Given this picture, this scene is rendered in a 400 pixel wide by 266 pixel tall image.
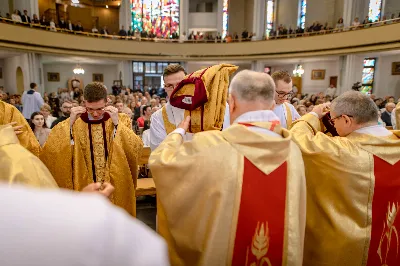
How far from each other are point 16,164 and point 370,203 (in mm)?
2193

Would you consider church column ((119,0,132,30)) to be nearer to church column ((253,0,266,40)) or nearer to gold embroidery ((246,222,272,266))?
church column ((253,0,266,40))

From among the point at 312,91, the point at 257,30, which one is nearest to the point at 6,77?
the point at 257,30

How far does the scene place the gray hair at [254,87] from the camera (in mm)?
1861

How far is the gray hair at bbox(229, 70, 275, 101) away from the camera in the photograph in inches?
73.3

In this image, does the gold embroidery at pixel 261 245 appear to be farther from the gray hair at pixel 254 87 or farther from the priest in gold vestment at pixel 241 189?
the gray hair at pixel 254 87

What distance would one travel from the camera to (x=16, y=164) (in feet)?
4.67

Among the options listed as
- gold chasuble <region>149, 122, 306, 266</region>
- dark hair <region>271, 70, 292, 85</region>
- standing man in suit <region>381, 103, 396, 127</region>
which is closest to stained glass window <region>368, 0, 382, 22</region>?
standing man in suit <region>381, 103, 396, 127</region>

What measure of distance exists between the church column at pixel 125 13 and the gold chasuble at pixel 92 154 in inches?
928

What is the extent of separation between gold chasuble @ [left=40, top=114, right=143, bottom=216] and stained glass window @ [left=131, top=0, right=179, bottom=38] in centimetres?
2373

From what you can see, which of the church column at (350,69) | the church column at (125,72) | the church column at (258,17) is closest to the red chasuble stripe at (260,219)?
the church column at (350,69)

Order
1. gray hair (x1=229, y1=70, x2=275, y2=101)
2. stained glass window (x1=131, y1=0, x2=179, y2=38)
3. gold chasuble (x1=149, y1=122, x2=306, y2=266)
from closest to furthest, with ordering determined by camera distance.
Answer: gold chasuble (x1=149, y1=122, x2=306, y2=266), gray hair (x1=229, y1=70, x2=275, y2=101), stained glass window (x1=131, y1=0, x2=179, y2=38)

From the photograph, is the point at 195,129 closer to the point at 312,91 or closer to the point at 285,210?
the point at 285,210

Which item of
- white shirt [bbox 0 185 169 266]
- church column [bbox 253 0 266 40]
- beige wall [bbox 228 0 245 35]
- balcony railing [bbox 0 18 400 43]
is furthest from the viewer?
beige wall [bbox 228 0 245 35]

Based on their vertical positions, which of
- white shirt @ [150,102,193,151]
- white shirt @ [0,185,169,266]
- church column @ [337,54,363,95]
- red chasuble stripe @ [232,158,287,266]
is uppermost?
church column @ [337,54,363,95]
